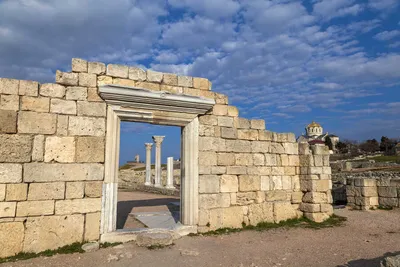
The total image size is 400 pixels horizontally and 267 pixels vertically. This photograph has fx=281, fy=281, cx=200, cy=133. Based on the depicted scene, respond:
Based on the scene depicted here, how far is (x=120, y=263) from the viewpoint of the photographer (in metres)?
4.44

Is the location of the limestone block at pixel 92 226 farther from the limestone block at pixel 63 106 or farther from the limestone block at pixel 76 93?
the limestone block at pixel 76 93

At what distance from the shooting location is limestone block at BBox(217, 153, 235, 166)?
6.75 meters

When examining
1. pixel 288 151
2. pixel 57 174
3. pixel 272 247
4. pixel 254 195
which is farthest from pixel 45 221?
pixel 288 151

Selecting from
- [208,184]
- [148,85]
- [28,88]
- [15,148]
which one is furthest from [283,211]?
[28,88]

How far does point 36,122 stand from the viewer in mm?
5074

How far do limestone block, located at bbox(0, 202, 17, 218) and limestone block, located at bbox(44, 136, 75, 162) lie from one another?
2.92ft

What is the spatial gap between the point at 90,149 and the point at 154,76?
2.07 m

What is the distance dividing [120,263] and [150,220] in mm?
2895

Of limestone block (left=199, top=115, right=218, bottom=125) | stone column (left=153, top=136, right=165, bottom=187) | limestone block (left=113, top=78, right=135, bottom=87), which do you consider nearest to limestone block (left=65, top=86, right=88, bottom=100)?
limestone block (left=113, top=78, right=135, bottom=87)

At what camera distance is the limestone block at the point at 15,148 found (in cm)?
480

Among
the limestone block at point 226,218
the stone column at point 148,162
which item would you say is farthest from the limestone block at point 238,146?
the stone column at point 148,162

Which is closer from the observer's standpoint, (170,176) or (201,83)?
(201,83)

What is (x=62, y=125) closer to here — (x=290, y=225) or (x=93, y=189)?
(x=93, y=189)

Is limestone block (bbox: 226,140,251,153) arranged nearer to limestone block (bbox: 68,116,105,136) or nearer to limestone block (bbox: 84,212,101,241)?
limestone block (bbox: 68,116,105,136)
